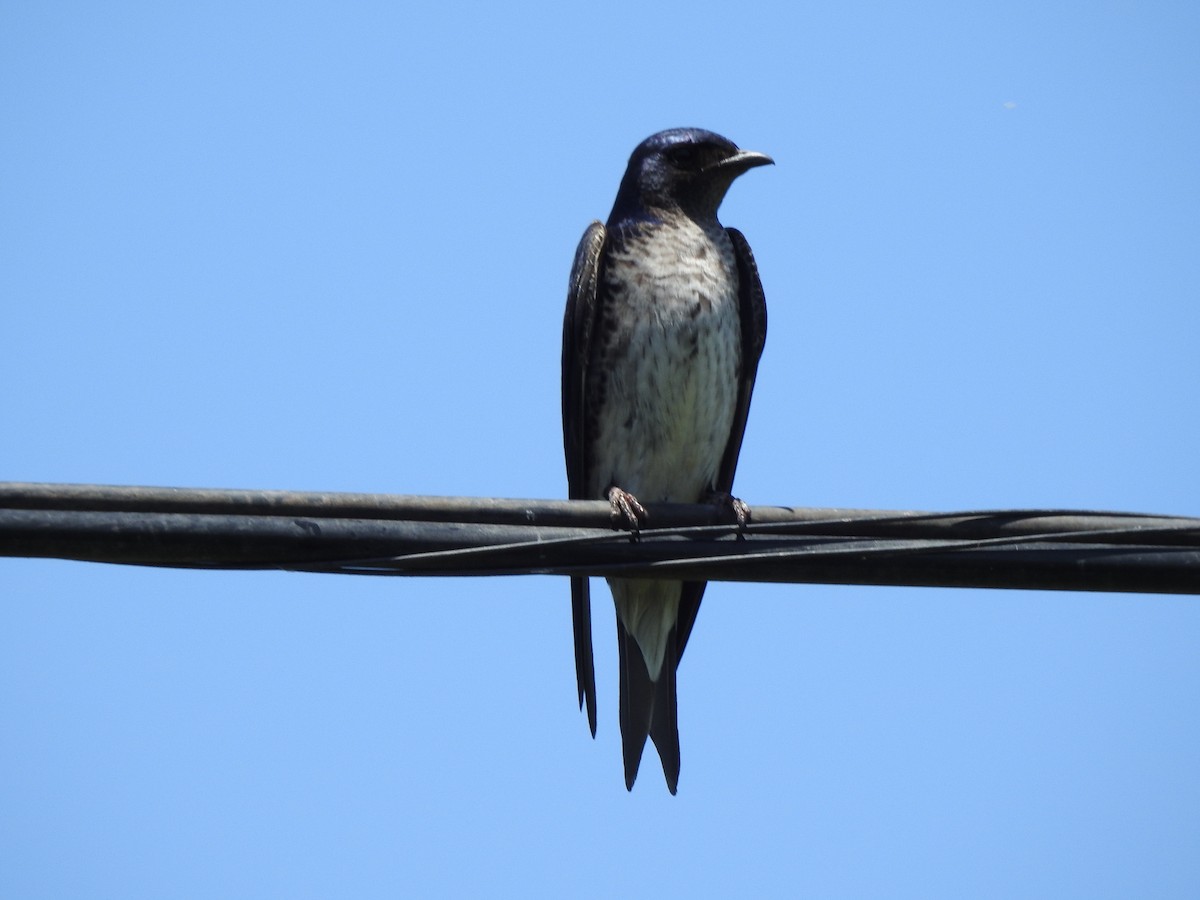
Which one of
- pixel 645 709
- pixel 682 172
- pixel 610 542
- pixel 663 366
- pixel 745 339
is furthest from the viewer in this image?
pixel 682 172

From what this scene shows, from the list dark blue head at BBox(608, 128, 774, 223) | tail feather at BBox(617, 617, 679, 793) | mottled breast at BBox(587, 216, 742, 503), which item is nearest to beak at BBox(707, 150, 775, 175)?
dark blue head at BBox(608, 128, 774, 223)

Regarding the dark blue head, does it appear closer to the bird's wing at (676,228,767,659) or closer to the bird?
the bird

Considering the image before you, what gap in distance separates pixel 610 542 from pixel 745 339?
333 cm

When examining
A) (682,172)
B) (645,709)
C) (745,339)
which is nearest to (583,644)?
(645,709)

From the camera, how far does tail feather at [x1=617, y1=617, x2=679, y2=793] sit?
6.38 metres

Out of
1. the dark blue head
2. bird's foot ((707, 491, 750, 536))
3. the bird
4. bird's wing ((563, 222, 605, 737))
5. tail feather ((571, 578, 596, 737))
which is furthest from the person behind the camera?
the dark blue head

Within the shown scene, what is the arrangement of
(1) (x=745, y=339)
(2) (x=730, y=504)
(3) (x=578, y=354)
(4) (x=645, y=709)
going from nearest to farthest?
1. (2) (x=730, y=504)
2. (4) (x=645, y=709)
3. (3) (x=578, y=354)
4. (1) (x=745, y=339)

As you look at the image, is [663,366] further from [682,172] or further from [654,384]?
[682,172]

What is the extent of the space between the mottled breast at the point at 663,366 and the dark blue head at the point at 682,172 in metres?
0.33

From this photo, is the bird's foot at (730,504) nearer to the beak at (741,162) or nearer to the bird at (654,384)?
the bird at (654,384)

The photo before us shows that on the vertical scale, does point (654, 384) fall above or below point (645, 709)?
above

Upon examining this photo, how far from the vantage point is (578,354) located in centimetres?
706

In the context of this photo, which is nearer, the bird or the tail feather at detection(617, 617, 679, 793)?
the tail feather at detection(617, 617, 679, 793)

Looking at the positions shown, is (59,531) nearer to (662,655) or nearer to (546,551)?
(546,551)
